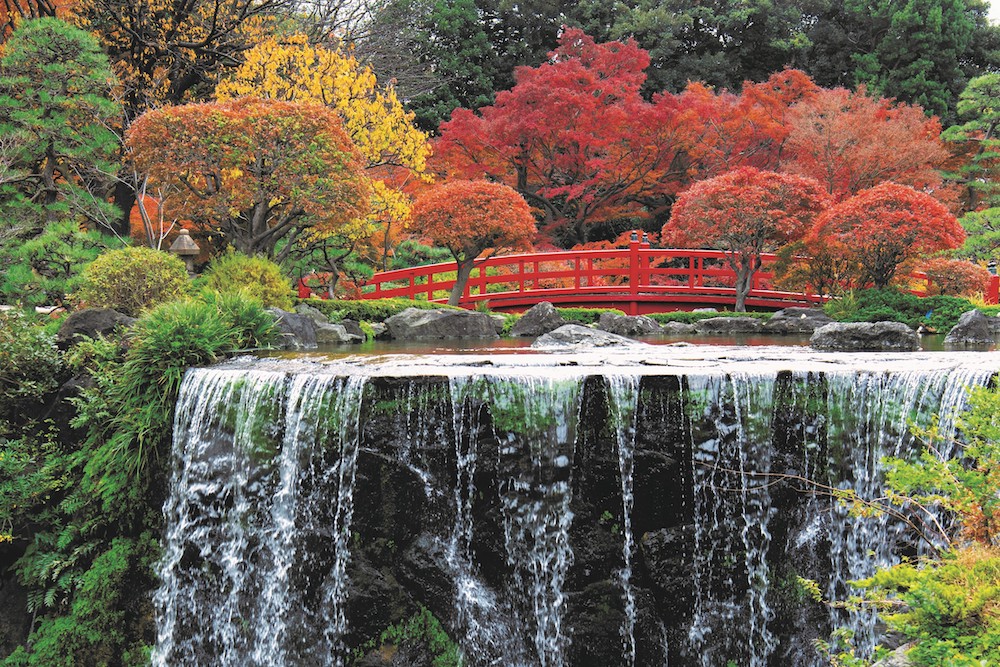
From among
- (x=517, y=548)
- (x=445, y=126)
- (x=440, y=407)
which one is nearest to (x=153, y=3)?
(x=445, y=126)

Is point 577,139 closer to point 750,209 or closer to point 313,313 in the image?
point 750,209

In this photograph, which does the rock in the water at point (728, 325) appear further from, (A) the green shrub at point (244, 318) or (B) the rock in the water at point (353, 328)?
(A) the green shrub at point (244, 318)

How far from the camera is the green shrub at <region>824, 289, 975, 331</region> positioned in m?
14.4

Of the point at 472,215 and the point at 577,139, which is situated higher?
the point at 577,139

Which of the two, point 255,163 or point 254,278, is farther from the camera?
point 255,163

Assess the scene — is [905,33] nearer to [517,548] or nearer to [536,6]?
[536,6]

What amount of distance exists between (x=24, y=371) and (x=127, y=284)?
238cm

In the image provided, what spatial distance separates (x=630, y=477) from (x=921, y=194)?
10991 millimetres

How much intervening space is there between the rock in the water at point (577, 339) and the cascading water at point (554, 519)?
4142mm

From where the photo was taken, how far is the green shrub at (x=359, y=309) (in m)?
14.2

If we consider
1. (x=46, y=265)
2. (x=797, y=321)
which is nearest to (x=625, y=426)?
Answer: (x=46, y=265)

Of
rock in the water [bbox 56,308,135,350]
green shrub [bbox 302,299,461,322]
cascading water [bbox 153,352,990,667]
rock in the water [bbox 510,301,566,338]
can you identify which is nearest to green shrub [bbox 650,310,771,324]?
rock in the water [bbox 510,301,566,338]

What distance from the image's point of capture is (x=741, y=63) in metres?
29.0

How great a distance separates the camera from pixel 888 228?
47.2 ft
